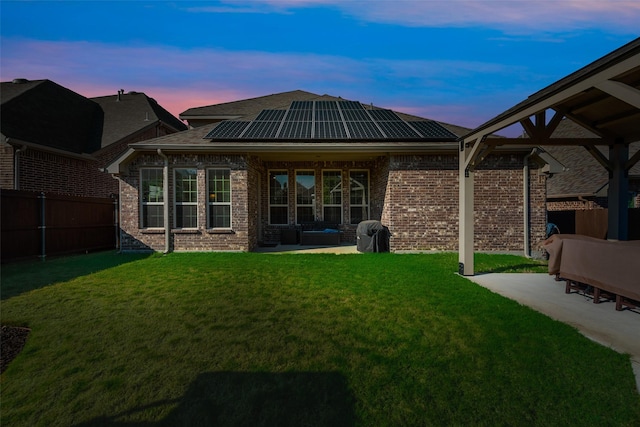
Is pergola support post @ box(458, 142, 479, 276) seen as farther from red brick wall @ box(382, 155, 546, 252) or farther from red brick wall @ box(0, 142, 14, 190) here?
red brick wall @ box(0, 142, 14, 190)

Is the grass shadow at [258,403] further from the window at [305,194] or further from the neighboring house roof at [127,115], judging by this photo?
the neighboring house roof at [127,115]

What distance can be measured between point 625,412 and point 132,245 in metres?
11.5

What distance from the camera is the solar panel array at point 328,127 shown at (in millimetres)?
10453

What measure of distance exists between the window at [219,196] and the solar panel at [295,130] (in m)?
2.35

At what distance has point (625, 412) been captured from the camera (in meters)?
2.44

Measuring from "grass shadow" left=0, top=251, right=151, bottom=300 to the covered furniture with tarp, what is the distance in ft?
22.4

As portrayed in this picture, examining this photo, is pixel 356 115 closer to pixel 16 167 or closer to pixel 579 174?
pixel 579 174

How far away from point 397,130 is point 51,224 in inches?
460

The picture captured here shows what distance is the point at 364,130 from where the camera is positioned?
443 inches

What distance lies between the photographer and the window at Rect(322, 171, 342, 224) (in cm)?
1289

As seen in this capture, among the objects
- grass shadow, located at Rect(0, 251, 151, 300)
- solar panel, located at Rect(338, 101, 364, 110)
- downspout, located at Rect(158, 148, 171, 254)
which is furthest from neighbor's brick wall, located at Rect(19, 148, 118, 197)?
solar panel, located at Rect(338, 101, 364, 110)

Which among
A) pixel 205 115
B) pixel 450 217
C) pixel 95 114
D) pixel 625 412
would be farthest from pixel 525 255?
pixel 95 114

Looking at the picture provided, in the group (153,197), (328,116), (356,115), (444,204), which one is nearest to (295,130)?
(328,116)

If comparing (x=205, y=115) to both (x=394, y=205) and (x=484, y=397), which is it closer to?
(x=394, y=205)
